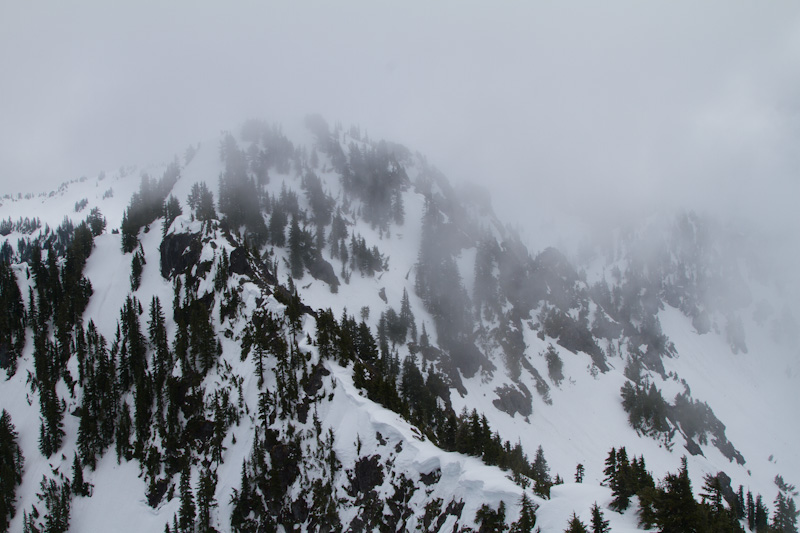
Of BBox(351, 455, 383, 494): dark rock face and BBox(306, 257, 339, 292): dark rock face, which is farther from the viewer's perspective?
BBox(306, 257, 339, 292): dark rock face

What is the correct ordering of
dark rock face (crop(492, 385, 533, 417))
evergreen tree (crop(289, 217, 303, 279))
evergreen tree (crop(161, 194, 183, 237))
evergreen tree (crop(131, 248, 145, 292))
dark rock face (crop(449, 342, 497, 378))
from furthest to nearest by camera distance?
evergreen tree (crop(289, 217, 303, 279)) < evergreen tree (crop(161, 194, 183, 237)) < dark rock face (crop(449, 342, 497, 378)) < dark rock face (crop(492, 385, 533, 417)) < evergreen tree (crop(131, 248, 145, 292))

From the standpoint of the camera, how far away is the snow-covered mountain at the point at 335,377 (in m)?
55.5

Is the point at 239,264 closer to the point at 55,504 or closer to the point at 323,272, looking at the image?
the point at 323,272

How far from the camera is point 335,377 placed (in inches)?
2584

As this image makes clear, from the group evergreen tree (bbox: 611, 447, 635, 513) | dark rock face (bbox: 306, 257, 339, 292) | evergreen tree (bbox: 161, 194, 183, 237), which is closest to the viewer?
evergreen tree (bbox: 611, 447, 635, 513)

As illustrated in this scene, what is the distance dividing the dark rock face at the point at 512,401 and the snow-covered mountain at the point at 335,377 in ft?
2.72

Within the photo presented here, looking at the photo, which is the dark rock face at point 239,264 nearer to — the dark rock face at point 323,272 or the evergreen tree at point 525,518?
the dark rock face at point 323,272

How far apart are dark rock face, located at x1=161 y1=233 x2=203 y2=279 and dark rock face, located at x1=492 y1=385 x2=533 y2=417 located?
81927 millimetres

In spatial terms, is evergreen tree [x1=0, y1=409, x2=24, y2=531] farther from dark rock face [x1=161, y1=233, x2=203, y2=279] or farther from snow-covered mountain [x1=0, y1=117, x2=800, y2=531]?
dark rock face [x1=161, y1=233, x2=203, y2=279]

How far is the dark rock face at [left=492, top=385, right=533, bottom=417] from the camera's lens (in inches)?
4547

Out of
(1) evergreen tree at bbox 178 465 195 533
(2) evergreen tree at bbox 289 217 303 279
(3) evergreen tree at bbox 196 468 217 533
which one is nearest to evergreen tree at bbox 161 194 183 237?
(2) evergreen tree at bbox 289 217 303 279

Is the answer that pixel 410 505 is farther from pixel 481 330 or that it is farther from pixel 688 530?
pixel 481 330

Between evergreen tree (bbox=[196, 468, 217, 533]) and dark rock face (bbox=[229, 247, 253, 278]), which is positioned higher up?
dark rock face (bbox=[229, 247, 253, 278])

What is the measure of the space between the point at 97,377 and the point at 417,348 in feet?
238
